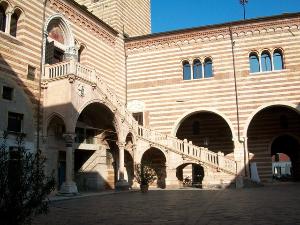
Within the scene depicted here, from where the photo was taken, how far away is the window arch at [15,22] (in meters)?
17.4

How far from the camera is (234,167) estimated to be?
2195 cm

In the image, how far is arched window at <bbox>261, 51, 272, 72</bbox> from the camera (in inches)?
961

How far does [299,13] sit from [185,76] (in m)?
8.44

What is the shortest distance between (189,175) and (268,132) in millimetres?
6399

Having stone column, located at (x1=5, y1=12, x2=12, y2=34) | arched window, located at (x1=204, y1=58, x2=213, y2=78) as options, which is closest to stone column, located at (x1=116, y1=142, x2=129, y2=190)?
arched window, located at (x1=204, y1=58, x2=213, y2=78)

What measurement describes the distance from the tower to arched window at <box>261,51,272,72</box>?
33.7 ft

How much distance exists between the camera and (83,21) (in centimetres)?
2250

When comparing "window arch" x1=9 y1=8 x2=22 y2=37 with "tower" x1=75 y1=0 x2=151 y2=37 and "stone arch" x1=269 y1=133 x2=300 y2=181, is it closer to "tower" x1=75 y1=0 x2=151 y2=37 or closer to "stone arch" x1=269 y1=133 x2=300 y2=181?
"tower" x1=75 y1=0 x2=151 y2=37

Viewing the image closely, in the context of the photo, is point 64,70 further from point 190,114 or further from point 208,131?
point 208,131

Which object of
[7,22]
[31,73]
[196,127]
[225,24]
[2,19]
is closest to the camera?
[7,22]

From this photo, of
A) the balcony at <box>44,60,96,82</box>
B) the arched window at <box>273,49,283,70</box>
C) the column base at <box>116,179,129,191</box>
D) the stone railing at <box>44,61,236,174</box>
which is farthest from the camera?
the arched window at <box>273,49,283,70</box>

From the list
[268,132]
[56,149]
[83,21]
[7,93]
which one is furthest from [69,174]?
[268,132]

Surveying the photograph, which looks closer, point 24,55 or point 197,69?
point 24,55

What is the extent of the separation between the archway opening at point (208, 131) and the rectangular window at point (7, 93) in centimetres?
1308
